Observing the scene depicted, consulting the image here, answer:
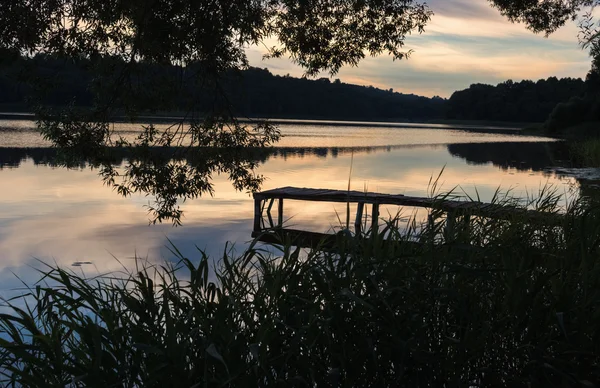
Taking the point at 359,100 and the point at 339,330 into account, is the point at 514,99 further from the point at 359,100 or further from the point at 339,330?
the point at 339,330

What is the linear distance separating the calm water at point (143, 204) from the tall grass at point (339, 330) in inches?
92.6

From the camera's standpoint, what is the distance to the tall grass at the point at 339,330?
349 centimetres

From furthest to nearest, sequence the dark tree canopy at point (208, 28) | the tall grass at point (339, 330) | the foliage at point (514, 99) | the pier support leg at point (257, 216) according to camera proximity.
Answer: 1. the foliage at point (514, 99)
2. the pier support leg at point (257, 216)
3. the dark tree canopy at point (208, 28)
4. the tall grass at point (339, 330)

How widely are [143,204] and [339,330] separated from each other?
13032mm

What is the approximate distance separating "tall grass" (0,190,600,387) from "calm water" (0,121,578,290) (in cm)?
235

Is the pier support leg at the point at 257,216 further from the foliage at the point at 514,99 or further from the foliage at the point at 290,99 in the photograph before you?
the foliage at the point at 514,99

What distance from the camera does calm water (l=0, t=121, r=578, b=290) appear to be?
11.2 meters

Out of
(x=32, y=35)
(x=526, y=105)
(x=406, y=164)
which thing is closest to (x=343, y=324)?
(x=32, y=35)

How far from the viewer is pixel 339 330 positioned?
3.79 m

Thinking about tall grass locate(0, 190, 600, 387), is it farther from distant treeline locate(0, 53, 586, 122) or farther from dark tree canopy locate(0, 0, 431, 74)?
distant treeline locate(0, 53, 586, 122)

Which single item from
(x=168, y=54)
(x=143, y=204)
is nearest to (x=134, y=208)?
(x=143, y=204)

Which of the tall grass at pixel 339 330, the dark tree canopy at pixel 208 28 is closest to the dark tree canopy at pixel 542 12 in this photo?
the dark tree canopy at pixel 208 28

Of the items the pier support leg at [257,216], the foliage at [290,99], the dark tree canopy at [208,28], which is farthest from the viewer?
the foliage at [290,99]

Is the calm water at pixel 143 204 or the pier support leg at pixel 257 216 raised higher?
the pier support leg at pixel 257 216
